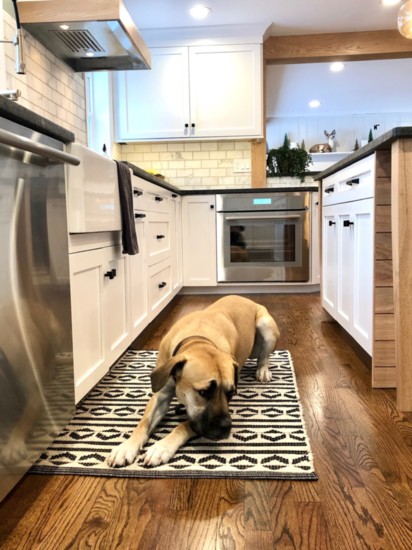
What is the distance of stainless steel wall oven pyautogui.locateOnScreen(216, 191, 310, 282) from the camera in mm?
4789

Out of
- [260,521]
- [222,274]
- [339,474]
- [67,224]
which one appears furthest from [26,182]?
[222,274]

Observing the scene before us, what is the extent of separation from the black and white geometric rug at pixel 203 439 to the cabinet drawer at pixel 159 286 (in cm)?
100

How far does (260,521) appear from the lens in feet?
4.01

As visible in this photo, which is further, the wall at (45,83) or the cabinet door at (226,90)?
the cabinet door at (226,90)

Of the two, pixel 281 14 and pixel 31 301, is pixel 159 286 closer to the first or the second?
pixel 31 301

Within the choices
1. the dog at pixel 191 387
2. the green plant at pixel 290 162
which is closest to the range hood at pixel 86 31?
the green plant at pixel 290 162

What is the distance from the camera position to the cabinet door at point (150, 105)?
4875 millimetres

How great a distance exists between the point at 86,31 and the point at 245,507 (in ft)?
9.73

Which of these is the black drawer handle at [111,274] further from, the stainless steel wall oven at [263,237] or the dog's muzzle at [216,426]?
the stainless steel wall oven at [263,237]

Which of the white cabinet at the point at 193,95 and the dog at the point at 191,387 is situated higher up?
the white cabinet at the point at 193,95

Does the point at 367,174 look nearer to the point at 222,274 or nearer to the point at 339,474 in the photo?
the point at 339,474

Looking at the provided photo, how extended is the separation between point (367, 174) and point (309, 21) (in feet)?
10.4

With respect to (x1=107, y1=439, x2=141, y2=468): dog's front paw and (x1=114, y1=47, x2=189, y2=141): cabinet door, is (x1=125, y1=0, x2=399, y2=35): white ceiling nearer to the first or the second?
(x1=114, y1=47, x2=189, y2=141): cabinet door

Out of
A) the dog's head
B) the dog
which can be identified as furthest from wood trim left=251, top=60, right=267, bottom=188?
the dog's head
